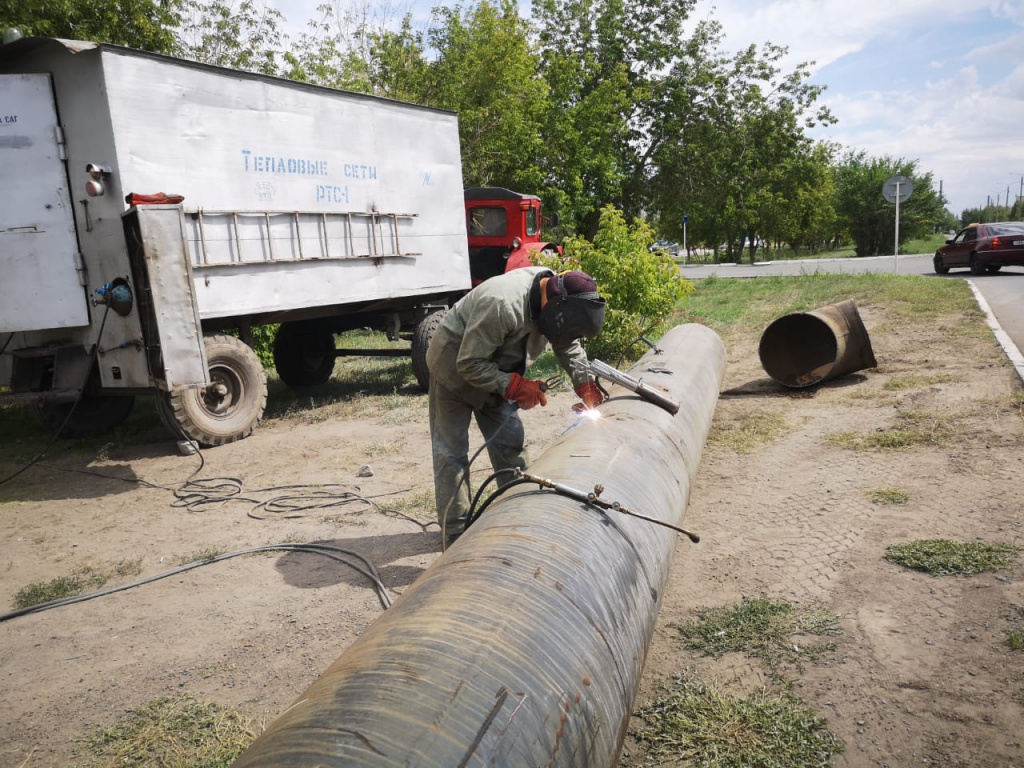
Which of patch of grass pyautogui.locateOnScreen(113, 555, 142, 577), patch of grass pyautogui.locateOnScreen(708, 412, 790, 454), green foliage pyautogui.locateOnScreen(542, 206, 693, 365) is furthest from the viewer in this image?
green foliage pyautogui.locateOnScreen(542, 206, 693, 365)

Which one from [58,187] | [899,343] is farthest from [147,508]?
[899,343]

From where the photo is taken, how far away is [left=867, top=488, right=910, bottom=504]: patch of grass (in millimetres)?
4625

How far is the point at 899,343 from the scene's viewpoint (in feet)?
30.7

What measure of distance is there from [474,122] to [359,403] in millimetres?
11246

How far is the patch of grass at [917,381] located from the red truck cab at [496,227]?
6022mm

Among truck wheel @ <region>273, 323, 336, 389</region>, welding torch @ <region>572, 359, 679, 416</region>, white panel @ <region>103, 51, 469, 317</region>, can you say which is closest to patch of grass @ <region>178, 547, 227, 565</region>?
welding torch @ <region>572, 359, 679, 416</region>

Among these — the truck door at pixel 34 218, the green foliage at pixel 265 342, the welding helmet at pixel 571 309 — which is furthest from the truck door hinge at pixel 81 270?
the green foliage at pixel 265 342

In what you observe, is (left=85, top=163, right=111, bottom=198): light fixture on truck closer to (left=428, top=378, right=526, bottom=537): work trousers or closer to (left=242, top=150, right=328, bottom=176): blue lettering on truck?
(left=242, top=150, right=328, bottom=176): blue lettering on truck

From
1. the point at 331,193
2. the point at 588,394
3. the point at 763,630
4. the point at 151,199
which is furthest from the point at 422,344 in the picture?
the point at 763,630

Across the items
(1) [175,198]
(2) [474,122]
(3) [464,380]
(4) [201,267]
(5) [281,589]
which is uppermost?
(2) [474,122]

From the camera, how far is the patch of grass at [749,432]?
618cm

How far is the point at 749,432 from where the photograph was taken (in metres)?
6.48

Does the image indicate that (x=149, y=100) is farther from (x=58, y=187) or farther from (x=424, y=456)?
(x=424, y=456)

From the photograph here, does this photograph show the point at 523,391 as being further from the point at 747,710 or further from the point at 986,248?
the point at 986,248
